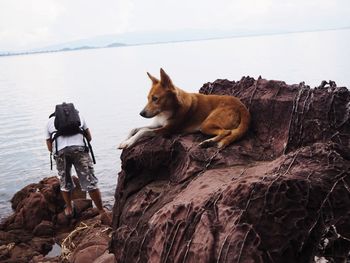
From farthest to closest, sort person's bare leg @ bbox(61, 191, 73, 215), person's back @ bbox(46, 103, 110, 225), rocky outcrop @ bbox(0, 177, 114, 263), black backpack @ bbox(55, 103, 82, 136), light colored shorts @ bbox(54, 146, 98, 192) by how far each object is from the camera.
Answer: person's bare leg @ bbox(61, 191, 73, 215), light colored shorts @ bbox(54, 146, 98, 192), person's back @ bbox(46, 103, 110, 225), black backpack @ bbox(55, 103, 82, 136), rocky outcrop @ bbox(0, 177, 114, 263)

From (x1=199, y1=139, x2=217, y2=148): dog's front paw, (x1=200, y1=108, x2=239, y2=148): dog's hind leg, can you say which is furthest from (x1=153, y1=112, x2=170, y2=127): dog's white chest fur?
(x1=199, y1=139, x2=217, y2=148): dog's front paw

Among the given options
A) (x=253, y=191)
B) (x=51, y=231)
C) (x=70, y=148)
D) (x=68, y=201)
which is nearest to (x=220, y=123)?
(x=253, y=191)

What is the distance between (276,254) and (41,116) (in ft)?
106

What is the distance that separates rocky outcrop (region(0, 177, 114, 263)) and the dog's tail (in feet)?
11.7

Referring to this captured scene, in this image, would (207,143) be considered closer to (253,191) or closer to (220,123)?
(220,123)

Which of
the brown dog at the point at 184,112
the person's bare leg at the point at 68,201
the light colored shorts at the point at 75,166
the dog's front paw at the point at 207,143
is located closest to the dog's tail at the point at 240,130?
the brown dog at the point at 184,112

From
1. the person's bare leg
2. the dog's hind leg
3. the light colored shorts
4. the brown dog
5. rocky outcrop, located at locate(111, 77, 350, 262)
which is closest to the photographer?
rocky outcrop, located at locate(111, 77, 350, 262)

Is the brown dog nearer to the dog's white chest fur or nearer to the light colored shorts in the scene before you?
the dog's white chest fur

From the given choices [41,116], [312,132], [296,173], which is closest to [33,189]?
[312,132]

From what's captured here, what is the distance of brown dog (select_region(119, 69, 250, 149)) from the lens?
7.67m

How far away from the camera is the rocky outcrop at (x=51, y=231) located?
32.2 feet

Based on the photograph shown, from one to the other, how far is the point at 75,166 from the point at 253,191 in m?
7.13

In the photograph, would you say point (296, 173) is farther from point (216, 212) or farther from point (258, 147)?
point (258, 147)

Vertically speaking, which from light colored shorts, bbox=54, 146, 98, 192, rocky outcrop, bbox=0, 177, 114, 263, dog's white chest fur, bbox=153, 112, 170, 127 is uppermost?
dog's white chest fur, bbox=153, 112, 170, 127
